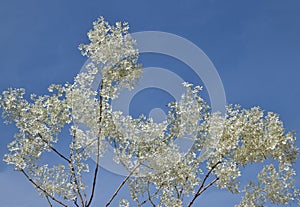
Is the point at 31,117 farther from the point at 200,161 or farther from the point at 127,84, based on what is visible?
the point at 200,161

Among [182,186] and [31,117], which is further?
[182,186]

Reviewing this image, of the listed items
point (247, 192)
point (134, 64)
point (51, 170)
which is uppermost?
point (134, 64)

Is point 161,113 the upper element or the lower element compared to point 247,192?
upper

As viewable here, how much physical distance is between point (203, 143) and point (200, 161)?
38cm

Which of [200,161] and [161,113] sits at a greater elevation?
[161,113]

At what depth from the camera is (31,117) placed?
8.18m

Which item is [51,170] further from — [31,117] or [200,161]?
[200,161]

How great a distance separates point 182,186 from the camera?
8820 millimetres

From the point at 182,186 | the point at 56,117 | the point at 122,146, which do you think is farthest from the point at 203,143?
the point at 56,117

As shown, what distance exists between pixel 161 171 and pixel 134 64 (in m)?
2.26

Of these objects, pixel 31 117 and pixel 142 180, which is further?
pixel 142 180

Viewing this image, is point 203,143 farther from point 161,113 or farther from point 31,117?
point 31,117

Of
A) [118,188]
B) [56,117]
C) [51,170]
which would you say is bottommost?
[118,188]

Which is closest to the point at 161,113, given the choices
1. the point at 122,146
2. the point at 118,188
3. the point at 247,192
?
the point at 122,146
